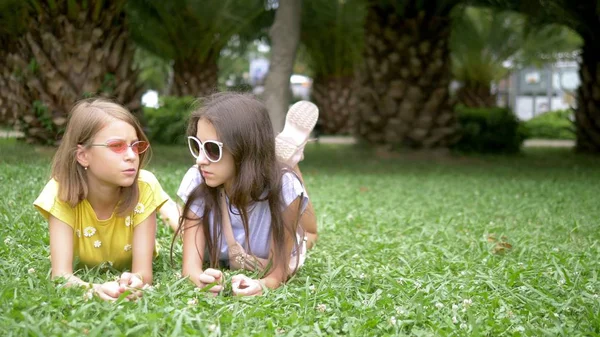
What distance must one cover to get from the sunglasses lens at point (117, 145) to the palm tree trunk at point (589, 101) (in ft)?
32.2

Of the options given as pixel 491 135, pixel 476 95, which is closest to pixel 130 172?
Result: pixel 491 135

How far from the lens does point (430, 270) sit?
11.1 feet

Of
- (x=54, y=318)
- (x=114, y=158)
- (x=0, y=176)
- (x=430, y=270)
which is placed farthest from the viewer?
(x=0, y=176)

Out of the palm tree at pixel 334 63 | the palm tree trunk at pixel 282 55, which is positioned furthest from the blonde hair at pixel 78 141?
the palm tree at pixel 334 63

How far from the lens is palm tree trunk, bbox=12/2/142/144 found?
25.3 ft

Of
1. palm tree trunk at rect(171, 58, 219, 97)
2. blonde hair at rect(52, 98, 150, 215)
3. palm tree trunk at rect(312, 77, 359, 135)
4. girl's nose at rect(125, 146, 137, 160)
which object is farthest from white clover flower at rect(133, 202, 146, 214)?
palm tree trunk at rect(312, 77, 359, 135)

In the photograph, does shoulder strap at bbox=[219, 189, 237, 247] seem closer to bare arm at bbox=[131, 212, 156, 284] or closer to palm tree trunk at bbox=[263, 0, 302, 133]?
bare arm at bbox=[131, 212, 156, 284]

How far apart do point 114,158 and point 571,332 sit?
1.70 meters

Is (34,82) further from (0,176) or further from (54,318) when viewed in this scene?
(54,318)

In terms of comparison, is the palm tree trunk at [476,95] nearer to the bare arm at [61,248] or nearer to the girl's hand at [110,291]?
the bare arm at [61,248]

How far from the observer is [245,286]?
2732 millimetres

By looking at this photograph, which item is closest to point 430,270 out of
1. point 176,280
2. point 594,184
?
point 176,280

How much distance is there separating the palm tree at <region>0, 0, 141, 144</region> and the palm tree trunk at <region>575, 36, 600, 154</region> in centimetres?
706

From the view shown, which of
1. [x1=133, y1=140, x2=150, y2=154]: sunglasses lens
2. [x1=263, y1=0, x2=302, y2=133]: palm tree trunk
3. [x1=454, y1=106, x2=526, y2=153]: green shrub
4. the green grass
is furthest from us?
[x1=454, y1=106, x2=526, y2=153]: green shrub
